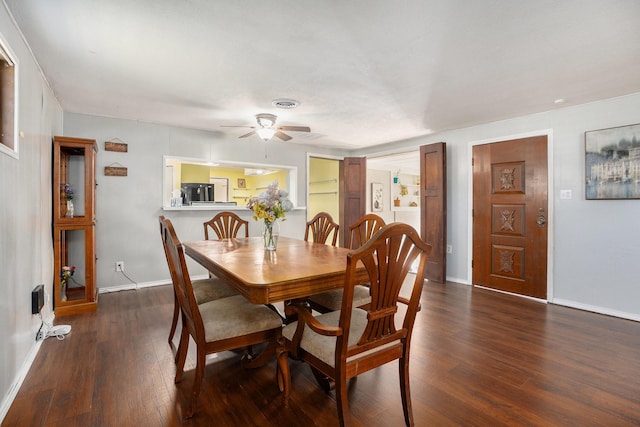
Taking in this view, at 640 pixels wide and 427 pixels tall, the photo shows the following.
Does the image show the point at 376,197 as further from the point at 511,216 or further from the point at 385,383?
the point at 385,383

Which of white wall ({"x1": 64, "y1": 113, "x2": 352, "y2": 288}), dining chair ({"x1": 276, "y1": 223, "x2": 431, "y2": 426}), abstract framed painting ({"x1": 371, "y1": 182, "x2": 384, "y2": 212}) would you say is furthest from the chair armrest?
abstract framed painting ({"x1": 371, "y1": 182, "x2": 384, "y2": 212})

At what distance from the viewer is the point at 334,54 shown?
7.37 ft

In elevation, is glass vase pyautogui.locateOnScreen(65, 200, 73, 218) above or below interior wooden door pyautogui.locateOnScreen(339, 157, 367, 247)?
below

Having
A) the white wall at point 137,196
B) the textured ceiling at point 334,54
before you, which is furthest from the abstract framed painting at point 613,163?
the white wall at point 137,196

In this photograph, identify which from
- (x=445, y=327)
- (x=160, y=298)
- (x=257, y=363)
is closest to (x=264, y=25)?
(x=257, y=363)

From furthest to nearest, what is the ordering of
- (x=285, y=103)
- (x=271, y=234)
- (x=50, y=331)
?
1. (x=285, y=103)
2. (x=50, y=331)
3. (x=271, y=234)

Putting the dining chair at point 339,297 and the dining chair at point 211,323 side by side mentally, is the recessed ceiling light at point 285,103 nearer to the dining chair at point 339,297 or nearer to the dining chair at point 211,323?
the dining chair at point 339,297

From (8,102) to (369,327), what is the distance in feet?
8.09

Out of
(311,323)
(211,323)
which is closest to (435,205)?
(311,323)

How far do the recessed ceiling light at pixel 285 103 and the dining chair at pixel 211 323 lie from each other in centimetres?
195

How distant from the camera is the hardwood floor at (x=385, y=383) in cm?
163

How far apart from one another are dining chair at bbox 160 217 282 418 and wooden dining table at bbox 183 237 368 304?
22cm

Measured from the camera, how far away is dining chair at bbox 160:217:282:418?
1598 mm

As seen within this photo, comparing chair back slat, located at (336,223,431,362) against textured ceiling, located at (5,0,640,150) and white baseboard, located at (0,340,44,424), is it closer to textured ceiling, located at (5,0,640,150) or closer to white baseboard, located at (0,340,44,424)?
textured ceiling, located at (5,0,640,150)
